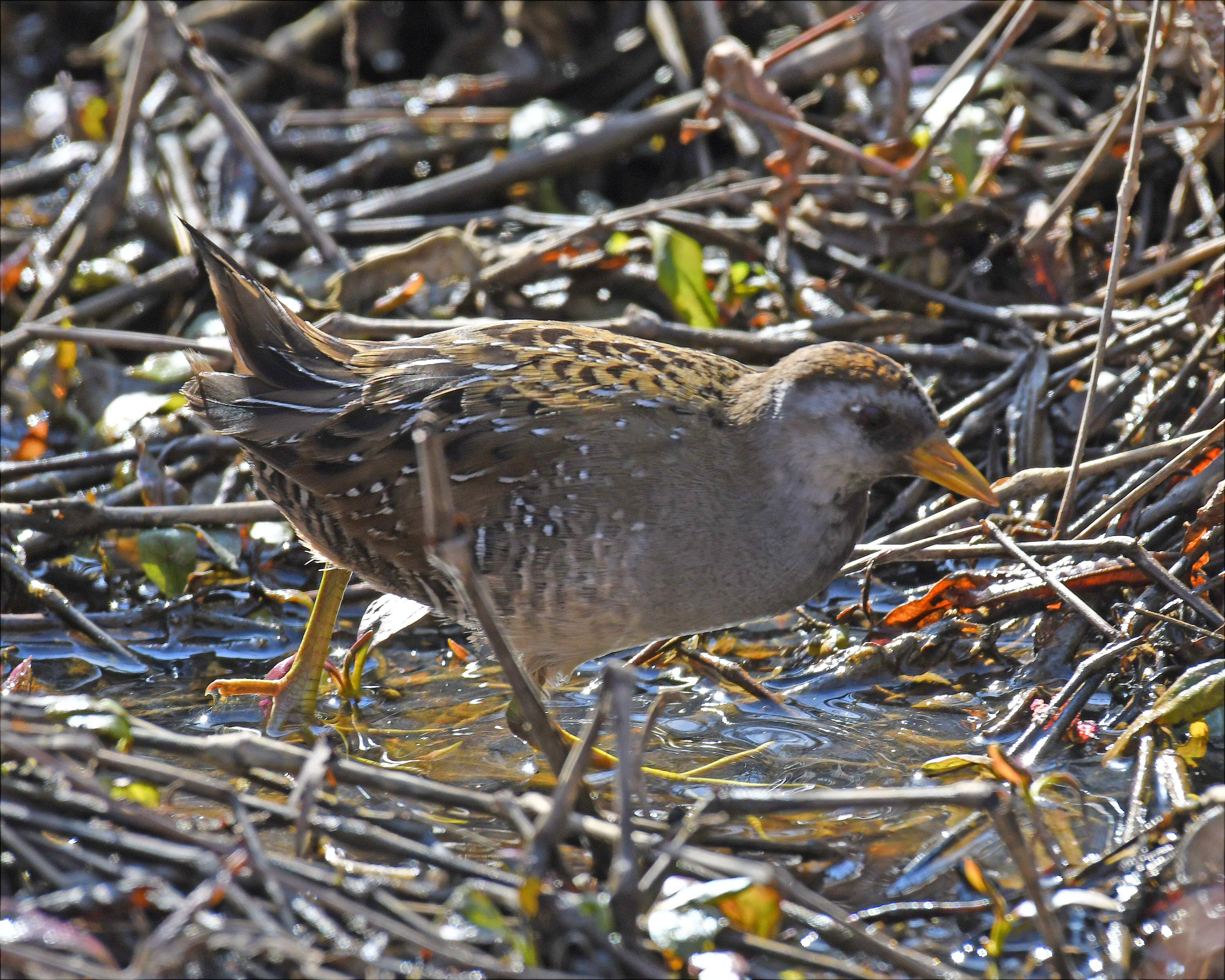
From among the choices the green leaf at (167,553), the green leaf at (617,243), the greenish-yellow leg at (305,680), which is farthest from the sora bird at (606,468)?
the green leaf at (617,243)

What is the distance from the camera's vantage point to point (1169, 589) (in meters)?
2.95

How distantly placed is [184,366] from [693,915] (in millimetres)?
3064

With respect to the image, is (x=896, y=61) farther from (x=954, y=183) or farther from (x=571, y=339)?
(x=571, y=339)

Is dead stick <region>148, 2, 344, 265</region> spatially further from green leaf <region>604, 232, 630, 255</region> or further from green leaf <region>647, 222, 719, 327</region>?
green leaf <region>647, 222, 719, 327</region>

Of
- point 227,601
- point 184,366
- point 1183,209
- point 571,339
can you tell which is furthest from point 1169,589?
point 184,366

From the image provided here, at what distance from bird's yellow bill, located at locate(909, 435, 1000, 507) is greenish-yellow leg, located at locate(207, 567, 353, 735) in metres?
1.42

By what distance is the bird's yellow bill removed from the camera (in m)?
2.83

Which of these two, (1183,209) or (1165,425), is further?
(1183,209)

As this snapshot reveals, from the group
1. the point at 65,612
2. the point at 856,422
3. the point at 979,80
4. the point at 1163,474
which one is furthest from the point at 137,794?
the point at 979,80

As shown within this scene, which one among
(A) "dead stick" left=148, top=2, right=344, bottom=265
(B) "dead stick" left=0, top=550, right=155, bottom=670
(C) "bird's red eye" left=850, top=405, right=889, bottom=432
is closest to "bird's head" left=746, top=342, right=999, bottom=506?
(C) "bird's red eye" left=850, top=405, right=889, bottom=432

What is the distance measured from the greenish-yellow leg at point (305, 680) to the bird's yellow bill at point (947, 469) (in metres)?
1.42

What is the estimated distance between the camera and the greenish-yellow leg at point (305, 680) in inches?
129

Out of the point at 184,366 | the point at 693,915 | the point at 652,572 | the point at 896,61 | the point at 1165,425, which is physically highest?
the point at 896,61

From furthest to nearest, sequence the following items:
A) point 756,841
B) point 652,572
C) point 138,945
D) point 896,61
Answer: point 896,61 < point 652,572 < point 756,841 < point 138,945
